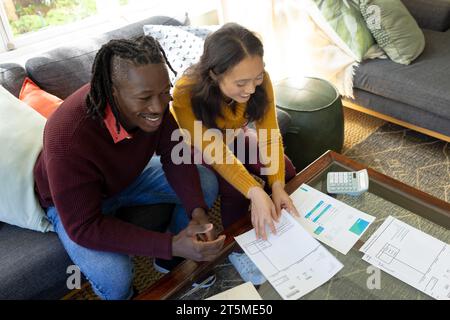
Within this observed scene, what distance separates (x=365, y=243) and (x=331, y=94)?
887 mm

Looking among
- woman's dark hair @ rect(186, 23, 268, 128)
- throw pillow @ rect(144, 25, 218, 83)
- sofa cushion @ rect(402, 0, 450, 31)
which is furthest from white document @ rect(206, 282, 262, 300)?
sofa cushion @ rect(402, 0, 450, 31)

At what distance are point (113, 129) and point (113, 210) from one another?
1.17 ft

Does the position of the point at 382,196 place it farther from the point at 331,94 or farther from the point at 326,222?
the point at 331,94

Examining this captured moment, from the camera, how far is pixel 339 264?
978 millimetres

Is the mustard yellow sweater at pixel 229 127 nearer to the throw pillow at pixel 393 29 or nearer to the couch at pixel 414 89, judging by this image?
the couch at pixel 414 89

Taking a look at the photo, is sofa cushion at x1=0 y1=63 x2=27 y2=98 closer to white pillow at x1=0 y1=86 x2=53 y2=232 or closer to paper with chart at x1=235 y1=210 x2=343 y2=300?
white pillow at x1=0 y1=86 x2=53 y2=232

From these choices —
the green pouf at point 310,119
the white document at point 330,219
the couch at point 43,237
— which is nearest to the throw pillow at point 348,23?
the green pouf at point 310,119

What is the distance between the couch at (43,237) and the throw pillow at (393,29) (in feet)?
2.46

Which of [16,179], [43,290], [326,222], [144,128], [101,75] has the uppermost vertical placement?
[101,75]

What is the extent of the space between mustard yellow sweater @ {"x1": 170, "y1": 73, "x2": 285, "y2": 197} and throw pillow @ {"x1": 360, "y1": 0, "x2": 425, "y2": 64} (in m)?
0.95

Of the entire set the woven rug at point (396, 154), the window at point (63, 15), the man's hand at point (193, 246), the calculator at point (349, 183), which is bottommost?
the woven rug at point (396, 154)

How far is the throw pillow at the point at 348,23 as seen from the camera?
195 cm

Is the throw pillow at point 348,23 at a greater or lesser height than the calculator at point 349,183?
greater
